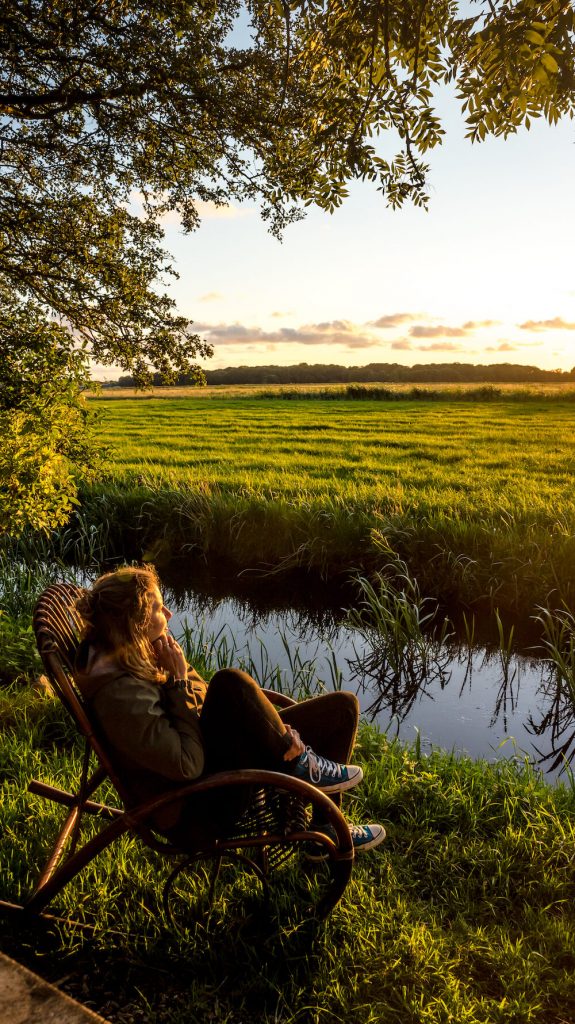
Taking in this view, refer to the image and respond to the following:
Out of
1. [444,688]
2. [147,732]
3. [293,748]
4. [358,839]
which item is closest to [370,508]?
[444,688]

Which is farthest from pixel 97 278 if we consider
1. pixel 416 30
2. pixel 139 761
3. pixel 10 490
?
pixel 139 761

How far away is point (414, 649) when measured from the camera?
22.9 ft

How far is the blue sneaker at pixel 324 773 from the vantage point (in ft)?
9.23

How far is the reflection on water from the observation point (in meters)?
5.66

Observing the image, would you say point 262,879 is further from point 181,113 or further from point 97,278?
point 181,113

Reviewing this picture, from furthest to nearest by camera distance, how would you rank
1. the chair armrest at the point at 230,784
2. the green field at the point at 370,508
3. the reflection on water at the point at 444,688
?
the green field at the point at 370,508 < the reflection on water at the point at 444,688 < the chair armrest at the point at 230,784

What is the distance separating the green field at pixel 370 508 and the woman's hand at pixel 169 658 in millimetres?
5477

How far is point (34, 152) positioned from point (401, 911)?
821 centimetres

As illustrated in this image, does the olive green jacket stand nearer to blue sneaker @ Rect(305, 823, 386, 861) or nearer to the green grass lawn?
blue sneaker @ Rect(305, 823, 386, 861)

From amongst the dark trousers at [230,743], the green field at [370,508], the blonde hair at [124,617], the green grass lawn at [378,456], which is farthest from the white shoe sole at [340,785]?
the green grass lawn at [378,456]

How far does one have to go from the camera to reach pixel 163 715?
101 inches

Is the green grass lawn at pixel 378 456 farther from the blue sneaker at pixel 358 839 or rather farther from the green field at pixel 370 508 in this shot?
the blue sneaker at pixel 358 839

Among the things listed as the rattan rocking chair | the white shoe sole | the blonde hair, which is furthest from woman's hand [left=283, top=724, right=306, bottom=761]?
the blonde hair

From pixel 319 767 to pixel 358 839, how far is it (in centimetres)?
55
